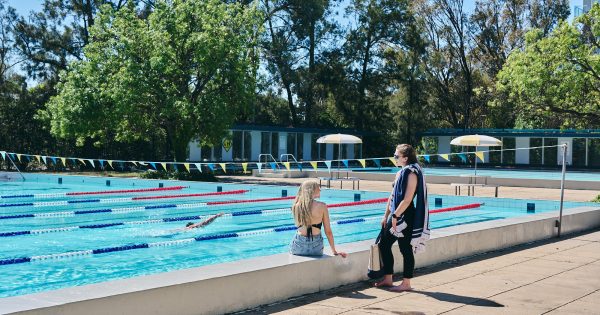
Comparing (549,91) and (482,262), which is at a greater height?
(549,91)

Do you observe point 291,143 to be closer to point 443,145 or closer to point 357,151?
point 357,151

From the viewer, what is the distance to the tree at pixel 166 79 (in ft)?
89.7

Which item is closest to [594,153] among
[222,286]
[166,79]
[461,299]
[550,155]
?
[550,155]

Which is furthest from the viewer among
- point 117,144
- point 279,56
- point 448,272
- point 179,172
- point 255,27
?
point 279,56

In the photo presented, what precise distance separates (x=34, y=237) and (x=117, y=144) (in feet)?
84.2

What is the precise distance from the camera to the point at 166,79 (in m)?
28.4

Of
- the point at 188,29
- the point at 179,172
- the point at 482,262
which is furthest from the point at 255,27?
the point at 482,262

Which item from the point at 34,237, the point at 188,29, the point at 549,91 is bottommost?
the point at 34,237

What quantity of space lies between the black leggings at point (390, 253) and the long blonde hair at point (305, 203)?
90 centimetres

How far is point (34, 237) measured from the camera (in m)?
12.6

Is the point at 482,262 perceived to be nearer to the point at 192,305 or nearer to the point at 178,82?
the point at 192,305

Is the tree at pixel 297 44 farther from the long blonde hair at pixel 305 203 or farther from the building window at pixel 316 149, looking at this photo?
the long blonde hair at pixel 305 203

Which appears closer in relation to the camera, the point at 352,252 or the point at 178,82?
the point at 352,252

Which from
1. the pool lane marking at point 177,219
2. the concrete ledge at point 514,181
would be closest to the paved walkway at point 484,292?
the pool lane marking at point 177,219
